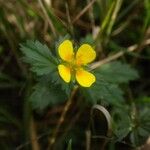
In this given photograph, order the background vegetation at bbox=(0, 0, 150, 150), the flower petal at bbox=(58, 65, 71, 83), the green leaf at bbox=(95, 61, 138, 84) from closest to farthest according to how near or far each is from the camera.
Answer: the flower petal at bbox=(58, 65, 71, 83) → the background vegetation at bbox=(0, 0, 150, 150) → the green leaf at bbox=(95, 61, 138, 84)

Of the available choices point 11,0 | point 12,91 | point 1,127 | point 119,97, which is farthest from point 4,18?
point 119,97

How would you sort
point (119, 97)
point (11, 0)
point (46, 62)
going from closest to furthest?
point (46, 62) → point (119, 97) → point (11, 0)

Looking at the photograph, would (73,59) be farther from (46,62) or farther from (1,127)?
→ (1,127)

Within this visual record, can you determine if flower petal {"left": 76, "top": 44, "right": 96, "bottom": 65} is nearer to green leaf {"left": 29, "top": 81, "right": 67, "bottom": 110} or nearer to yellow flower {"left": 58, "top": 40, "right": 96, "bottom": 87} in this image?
yellow flower {"left": 58, "top": 40, "right": 96, "bottom": 87}

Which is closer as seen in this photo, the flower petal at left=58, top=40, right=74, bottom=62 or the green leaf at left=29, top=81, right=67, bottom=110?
the flower petal at left=58, top=40, right=74, bottom=62

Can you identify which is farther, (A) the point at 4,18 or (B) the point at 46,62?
(A) the point at 4,18

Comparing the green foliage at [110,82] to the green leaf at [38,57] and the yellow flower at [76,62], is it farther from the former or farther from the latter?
the green leaf at [38,57]

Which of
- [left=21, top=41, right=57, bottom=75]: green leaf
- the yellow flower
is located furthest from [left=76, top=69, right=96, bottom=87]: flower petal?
[left=21, top=41, right=57, bottom=75]: green leaf

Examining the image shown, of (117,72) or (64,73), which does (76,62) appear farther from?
(117,72)
